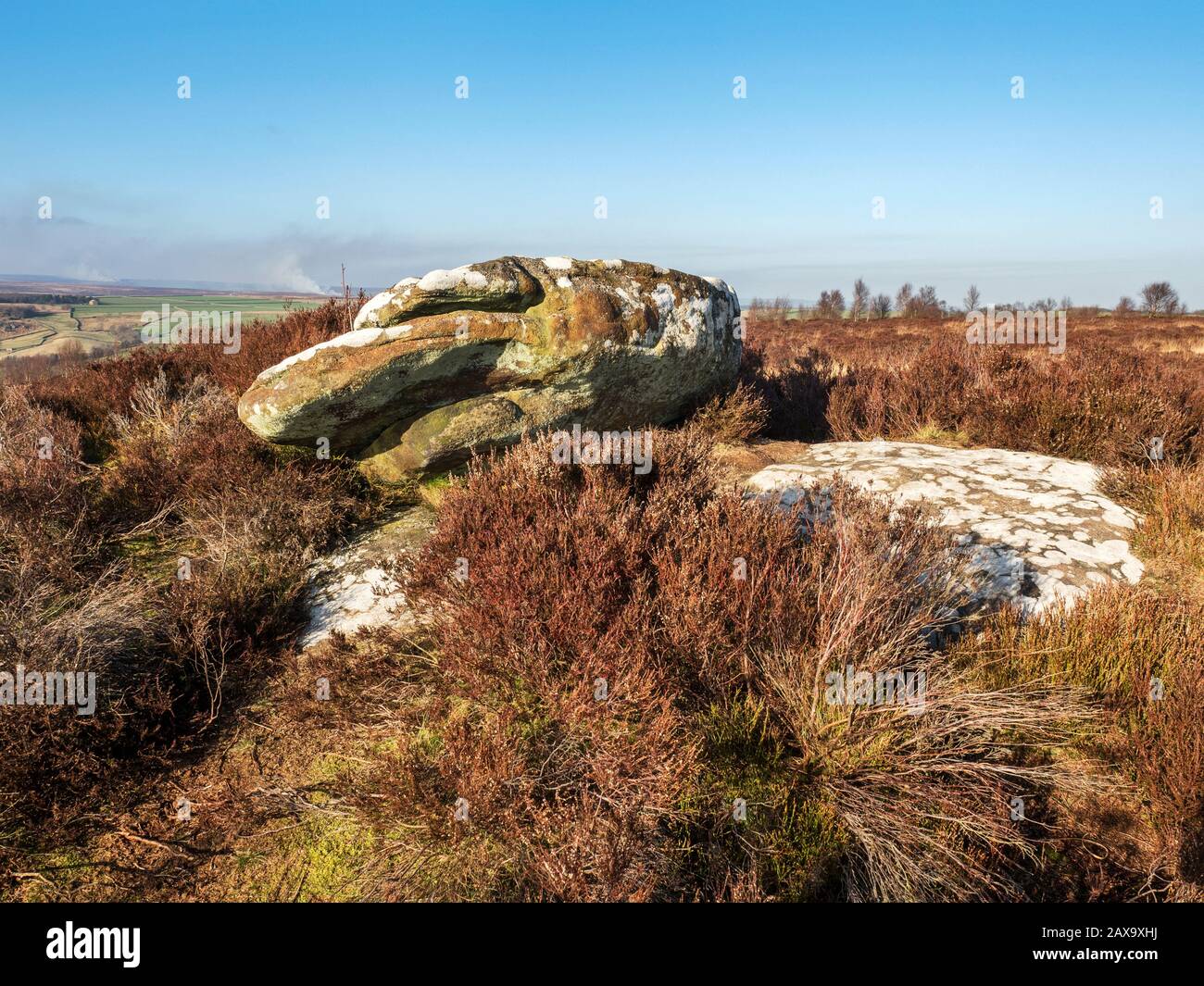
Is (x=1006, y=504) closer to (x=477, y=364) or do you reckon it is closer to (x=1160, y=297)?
(x=477, y=364)

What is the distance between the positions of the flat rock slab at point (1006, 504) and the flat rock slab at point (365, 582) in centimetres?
238

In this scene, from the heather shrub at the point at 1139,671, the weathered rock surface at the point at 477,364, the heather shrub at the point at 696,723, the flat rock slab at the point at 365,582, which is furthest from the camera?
the weathered rock surface at the point at 477,364

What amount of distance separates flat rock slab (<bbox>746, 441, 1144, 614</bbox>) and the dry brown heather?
29cm

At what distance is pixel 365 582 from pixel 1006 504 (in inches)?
183

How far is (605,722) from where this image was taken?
99.5 inches

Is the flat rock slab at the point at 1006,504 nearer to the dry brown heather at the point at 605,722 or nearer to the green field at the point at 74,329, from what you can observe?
the dry brown heather at the point at 605,722

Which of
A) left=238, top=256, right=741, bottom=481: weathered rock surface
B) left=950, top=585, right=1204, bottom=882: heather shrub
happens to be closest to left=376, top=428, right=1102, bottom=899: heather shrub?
left=950, top=585, right=1204, bottom=882: heather shrub

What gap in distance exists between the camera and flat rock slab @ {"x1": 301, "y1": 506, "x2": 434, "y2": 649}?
12.4ft

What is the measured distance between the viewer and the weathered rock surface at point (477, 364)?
4691 mm

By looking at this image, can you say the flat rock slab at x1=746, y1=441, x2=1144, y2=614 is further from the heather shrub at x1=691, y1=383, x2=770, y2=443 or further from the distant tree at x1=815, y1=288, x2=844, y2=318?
the distant tree at x1=815, y1=288, x2=844, y2=318

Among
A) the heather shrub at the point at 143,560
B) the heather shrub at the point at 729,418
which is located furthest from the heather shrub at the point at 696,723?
the heather shrub at the point at 729,418
